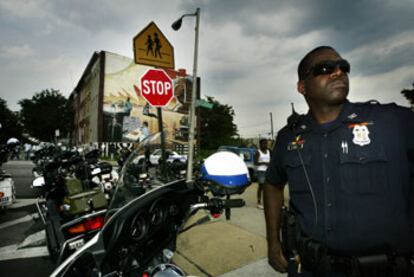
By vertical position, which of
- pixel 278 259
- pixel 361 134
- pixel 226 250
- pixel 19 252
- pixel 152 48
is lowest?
pixel 19 252

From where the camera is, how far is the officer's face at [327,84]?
4.98ft

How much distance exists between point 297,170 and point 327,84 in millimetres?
535

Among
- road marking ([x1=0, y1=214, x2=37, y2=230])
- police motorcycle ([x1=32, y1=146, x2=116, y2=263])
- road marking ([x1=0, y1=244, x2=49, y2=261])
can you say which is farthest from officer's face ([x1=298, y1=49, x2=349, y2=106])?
road marking ([x1=0, y1=214, x2=37, y2=230])

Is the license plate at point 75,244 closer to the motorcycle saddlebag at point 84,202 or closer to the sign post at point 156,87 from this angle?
the motorcycle saddlebag at point 84,202

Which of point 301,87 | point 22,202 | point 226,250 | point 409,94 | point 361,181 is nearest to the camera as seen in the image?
point 361,181

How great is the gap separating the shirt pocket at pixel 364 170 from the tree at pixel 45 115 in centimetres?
4136

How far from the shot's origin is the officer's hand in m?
1.62

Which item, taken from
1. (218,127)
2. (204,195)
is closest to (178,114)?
(218,127)

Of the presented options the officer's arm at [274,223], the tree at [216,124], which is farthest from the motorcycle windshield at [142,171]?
the tree at [216,124]

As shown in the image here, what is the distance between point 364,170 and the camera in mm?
1311

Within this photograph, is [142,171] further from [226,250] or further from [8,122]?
[8,122]

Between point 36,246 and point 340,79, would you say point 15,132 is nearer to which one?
point 36,246

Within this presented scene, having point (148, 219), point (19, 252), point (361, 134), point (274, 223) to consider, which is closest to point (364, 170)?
point (361, 134)

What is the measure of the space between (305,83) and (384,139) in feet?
1.88
